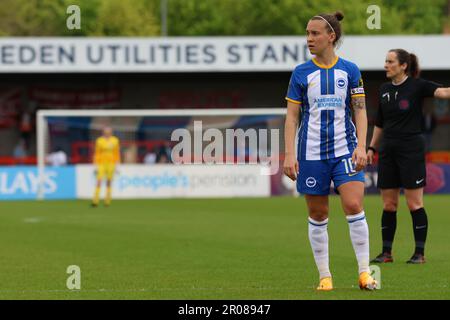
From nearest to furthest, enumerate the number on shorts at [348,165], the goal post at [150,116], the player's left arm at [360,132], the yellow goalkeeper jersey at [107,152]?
the player's left arm at [360,132], the number on shorts at [348,165], the yellow goalkeeper jersey at [107,152], the goal post at [150,116]

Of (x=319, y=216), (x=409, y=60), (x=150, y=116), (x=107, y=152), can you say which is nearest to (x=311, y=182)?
(x=319, y=216)

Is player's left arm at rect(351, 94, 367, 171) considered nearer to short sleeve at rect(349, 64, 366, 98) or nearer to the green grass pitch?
short sleeve at rect(349, 64, 366, 98)

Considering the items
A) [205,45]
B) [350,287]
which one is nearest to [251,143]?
[205,45]

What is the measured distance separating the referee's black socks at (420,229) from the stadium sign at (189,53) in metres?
24.5

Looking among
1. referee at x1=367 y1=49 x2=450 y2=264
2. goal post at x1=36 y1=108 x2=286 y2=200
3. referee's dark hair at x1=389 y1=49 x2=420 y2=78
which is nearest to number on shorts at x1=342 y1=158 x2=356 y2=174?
referee at x1=367 y1=49 x2=450 y2=264

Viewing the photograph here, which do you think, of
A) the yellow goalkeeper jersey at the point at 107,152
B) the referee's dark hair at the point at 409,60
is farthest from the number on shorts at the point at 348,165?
the yellow goalkeeper jersey at the point at 107,152

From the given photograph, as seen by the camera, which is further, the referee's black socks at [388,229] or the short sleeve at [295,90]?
the referee's black socks at [388,229]

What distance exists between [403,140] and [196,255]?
280 centimetres

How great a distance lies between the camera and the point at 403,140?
37.7 ft

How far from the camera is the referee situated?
11.3 meters

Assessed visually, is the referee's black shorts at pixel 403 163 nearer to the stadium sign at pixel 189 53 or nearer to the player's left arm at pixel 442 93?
the player's left arm at pixel 442 93

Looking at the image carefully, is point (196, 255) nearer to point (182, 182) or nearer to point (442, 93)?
point (442, 93)

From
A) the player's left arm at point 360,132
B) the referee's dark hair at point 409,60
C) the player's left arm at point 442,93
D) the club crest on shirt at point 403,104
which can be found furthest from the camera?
the club crest on shirt at point 403,104

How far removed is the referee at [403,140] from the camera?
1134 cm
